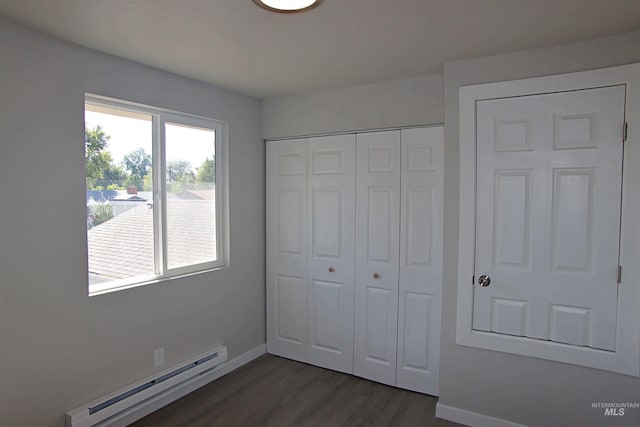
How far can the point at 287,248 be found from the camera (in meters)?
3.63

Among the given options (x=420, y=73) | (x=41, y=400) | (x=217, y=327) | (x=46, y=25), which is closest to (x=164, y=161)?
(x=46, y=25)

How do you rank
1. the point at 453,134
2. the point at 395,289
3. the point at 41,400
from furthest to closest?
the point at 395,289 → the point at 453,134 → the point at 41,400

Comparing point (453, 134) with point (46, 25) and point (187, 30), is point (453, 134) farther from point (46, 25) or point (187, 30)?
point (46, 25)

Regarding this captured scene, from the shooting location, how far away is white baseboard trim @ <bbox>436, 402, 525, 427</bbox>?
8.14ft

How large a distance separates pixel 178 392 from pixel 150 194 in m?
1.52

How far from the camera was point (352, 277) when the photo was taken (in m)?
3.29

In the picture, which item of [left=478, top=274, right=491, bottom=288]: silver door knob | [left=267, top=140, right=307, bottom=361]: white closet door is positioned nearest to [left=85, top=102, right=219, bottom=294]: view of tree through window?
[left=267, top=140, right=307, bottom=361]: white closet door

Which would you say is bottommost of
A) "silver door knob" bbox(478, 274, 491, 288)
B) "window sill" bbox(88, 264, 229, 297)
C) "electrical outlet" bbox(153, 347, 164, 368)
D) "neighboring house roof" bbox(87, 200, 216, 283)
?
"electrical outlet" bbox(153, 347, 164, 368)

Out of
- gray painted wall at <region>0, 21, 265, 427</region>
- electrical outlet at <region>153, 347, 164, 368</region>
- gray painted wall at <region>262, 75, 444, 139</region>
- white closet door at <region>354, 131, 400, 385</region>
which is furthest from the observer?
white closet door at <region>354, 131, 400, 385</region>

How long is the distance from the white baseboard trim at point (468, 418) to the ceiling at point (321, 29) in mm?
2368

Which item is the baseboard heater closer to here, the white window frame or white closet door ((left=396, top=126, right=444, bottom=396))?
white closet door ((left=396, top=126, right=444, bottom=396))

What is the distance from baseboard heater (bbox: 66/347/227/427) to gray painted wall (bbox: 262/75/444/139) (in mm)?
2057

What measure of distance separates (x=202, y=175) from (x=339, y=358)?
199 centimetres

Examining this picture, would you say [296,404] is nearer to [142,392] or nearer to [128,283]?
[142,392]
